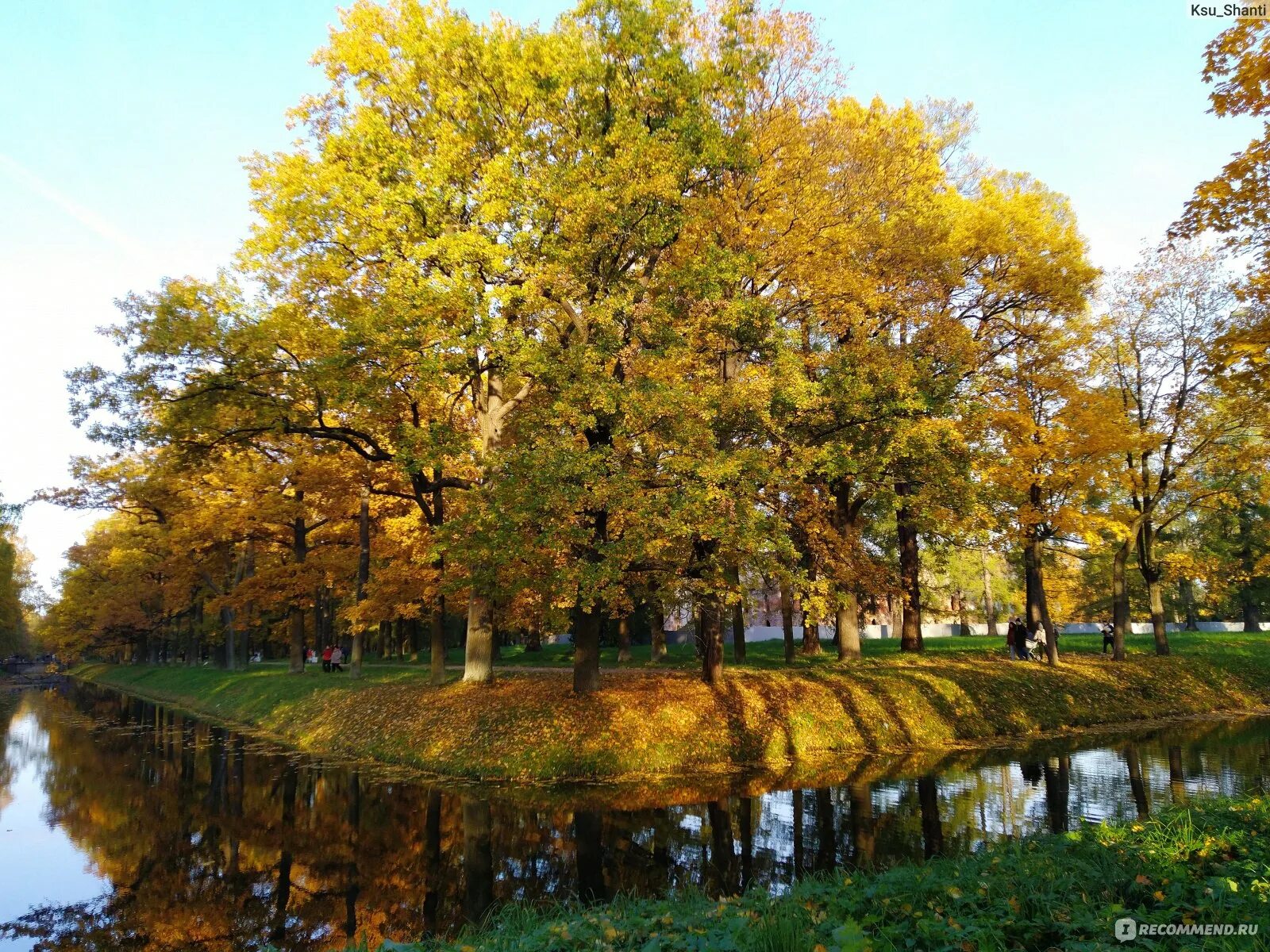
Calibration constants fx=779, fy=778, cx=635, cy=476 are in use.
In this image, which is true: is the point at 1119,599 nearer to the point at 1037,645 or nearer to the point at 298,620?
the point at 1037,645

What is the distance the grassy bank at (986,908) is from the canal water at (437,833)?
5.75 ft

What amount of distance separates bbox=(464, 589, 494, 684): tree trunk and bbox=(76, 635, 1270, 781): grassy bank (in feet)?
1.85

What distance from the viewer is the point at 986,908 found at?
250 inches

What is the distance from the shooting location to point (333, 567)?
120ft

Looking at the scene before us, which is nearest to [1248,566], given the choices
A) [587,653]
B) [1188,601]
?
[1188,601]

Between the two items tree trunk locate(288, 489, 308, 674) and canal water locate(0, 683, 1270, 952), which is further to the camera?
tree trunk locate(288, 489, 308, 674)

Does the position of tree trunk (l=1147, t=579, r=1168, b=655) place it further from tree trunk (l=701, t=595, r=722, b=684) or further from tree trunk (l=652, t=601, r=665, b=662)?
tree trunk (l=652, t=601, r=665, b=662)

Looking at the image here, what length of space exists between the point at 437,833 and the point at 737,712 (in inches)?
337

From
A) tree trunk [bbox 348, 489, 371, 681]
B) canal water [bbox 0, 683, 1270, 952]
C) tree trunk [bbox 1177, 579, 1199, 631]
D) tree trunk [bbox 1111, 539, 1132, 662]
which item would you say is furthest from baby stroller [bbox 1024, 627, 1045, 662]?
tree trunk [bbox 1177, 579, 1199, 631]

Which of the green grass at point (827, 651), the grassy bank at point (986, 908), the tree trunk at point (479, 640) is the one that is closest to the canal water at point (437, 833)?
the grassy bank at point (986, 908)

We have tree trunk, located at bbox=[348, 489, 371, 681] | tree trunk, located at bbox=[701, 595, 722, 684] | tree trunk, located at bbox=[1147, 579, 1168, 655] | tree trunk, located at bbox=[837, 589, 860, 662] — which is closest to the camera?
tree trunk, located at bbox=[701, 595, 722, 684]

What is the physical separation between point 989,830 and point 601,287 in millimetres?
13598

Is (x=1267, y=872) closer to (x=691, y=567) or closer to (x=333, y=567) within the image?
(x=691, y=567)

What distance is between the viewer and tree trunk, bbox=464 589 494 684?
21469 mm
